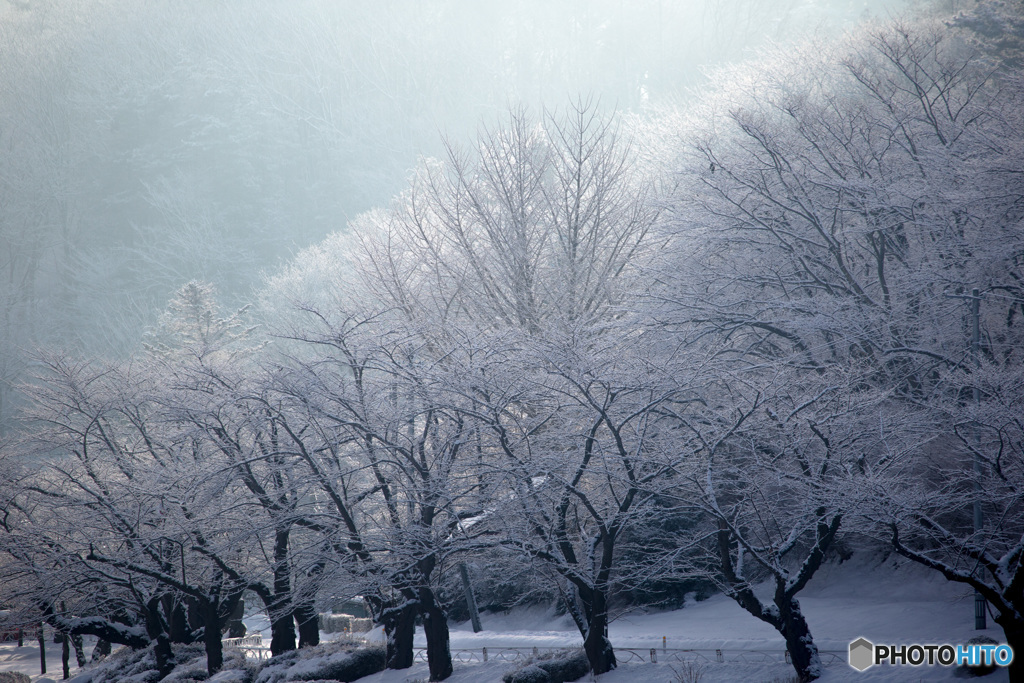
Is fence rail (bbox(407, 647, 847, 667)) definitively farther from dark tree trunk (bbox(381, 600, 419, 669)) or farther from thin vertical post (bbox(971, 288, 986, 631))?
thin vertical post (bbox(971, 288, 986, 631))

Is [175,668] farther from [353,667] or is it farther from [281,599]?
[281,599]

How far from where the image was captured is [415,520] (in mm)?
12539

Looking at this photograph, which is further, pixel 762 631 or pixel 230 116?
pixel 230 116

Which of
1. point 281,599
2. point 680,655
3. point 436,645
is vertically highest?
point 281,599

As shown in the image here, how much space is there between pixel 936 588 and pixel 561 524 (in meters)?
11.3

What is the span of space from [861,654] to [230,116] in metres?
83.8

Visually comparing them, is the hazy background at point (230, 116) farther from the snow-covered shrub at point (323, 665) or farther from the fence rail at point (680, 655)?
the snow-covered shrub at point (323, 665)

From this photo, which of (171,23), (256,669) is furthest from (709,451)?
(171,23)

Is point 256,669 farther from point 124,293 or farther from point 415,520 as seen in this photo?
point 124,293

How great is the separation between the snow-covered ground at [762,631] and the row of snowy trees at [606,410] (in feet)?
2.96

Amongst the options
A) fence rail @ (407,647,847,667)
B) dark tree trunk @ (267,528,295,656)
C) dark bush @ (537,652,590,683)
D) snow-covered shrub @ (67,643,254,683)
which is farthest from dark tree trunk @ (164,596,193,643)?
dark bush @ (537,652,590,683)

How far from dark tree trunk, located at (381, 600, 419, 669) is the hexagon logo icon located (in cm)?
790

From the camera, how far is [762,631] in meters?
17.8

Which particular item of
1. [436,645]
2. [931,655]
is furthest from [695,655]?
[436,645]
